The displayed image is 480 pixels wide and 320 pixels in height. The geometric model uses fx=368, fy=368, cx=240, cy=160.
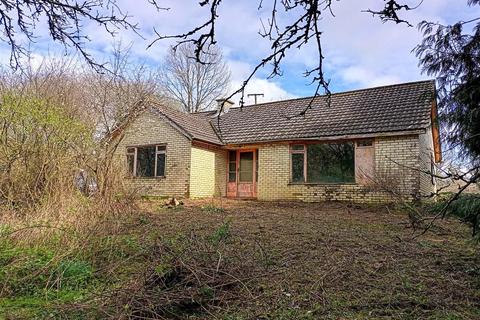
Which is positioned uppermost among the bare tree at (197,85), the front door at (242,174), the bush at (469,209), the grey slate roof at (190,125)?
the bare tree at (197,85)

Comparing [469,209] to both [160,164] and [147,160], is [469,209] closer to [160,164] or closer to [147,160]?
[160,164]

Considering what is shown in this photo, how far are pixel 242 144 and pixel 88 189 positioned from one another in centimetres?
936

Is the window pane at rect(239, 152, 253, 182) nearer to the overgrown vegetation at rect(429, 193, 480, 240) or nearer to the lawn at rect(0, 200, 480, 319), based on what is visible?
the lawn at rect(0, 200, 480, 319)

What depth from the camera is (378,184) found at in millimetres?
11953

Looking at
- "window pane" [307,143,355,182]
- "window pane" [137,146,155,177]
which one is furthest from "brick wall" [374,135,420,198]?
"window pane" [137,146,155,177]

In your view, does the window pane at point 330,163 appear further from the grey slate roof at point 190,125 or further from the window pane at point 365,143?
the grey slate roof at point 190,125

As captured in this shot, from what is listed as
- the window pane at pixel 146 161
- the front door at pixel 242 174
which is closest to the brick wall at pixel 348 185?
the front door at pixel 242 174

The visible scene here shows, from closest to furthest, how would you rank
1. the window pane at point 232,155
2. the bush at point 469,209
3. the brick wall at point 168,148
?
the bush at point 469,209 < the brick wall at point 168,148 < the window pane at point 232,155

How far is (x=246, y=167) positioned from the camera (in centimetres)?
1622

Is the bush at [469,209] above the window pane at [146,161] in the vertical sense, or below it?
below

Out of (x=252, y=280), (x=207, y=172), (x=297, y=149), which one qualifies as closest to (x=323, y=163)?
(x=297, y=149)

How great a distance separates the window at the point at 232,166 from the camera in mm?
16516

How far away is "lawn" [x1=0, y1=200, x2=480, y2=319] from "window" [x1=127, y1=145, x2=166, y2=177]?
33.2 feet

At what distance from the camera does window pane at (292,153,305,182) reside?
47.2 ft
